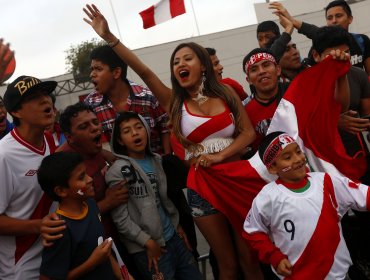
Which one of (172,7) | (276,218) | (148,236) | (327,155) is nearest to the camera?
(276,218)

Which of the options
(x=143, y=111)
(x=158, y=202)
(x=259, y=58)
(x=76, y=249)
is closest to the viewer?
(x=76, y=249)

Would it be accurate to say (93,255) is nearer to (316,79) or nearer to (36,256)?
(36,256)

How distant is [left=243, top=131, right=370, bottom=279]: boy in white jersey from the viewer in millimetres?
2938

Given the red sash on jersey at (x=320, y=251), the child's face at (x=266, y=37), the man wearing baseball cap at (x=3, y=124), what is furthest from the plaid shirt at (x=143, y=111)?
the child's face at (x=266, y=37)

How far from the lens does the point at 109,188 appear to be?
11.0 feet

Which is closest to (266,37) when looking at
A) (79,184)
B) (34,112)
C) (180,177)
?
(180,177)

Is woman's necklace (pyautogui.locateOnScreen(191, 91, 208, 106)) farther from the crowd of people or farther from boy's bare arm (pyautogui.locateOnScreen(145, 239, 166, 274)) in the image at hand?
boy's bare arm (pyautogui.locateOnScreen(145, 239, 166, 274))

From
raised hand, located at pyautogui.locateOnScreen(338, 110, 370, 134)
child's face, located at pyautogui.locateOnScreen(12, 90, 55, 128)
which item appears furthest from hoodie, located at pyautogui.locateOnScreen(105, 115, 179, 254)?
raised hand, located at pyautogui.locateOnScreen(338, 110, 370, 134)

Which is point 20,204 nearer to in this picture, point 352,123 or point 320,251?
point 320,251

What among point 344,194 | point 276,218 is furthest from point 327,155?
point 276,218

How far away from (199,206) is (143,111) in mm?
1096

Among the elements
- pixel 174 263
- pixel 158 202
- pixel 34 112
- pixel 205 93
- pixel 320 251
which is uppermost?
pixel 34 112

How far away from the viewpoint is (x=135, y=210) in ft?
11.3

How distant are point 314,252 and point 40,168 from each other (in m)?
1.79
